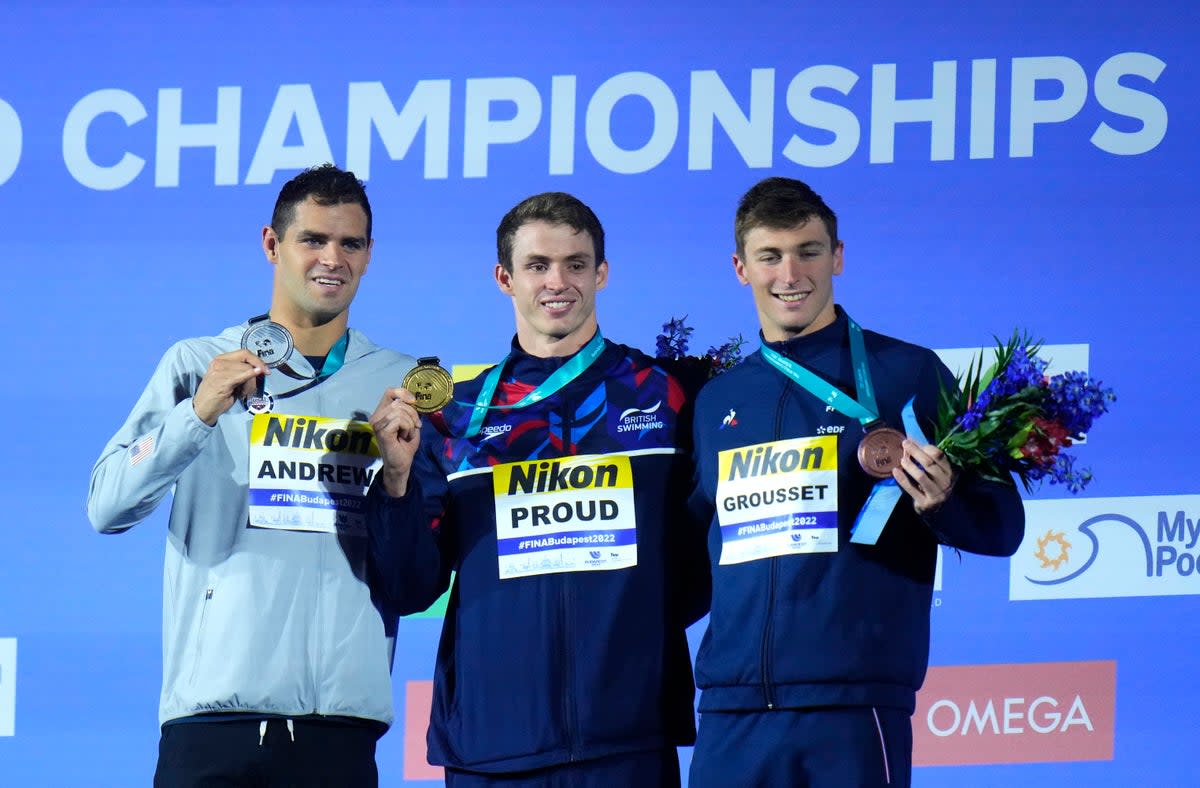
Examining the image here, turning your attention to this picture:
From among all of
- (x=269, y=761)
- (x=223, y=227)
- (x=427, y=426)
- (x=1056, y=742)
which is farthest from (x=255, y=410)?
(x=1056, y=742)

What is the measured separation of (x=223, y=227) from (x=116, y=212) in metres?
0.35

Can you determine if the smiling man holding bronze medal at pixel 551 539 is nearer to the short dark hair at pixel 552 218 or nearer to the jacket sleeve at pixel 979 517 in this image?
the short dark hair at pixel 552 218

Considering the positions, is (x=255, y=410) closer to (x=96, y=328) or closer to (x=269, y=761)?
(x=269, y=761)

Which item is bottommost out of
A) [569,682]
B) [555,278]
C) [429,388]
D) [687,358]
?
[569,682]

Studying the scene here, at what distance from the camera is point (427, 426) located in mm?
3902

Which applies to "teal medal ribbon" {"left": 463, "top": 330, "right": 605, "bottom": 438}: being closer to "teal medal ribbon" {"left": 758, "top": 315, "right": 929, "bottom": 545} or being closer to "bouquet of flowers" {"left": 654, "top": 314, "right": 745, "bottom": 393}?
"bouquet of flowers" {"left": 654, "top": 314, "right": 745, "bottom": 393}

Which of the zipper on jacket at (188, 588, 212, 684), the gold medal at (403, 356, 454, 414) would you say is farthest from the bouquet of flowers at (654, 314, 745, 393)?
the zipper on jacket at (188, 588, 212, 684)

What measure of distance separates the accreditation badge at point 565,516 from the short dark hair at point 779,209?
1.94 ft

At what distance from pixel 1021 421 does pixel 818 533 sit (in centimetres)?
47

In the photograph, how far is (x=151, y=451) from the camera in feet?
12.1

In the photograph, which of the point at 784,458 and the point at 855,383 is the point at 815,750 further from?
the point at 855,383

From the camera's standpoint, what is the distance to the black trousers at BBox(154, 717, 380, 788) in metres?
3.71

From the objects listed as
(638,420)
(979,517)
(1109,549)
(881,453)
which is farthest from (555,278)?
(1109,549)

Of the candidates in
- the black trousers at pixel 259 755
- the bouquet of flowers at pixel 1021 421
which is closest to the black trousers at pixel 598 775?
the black trousers at pixel 259 755
